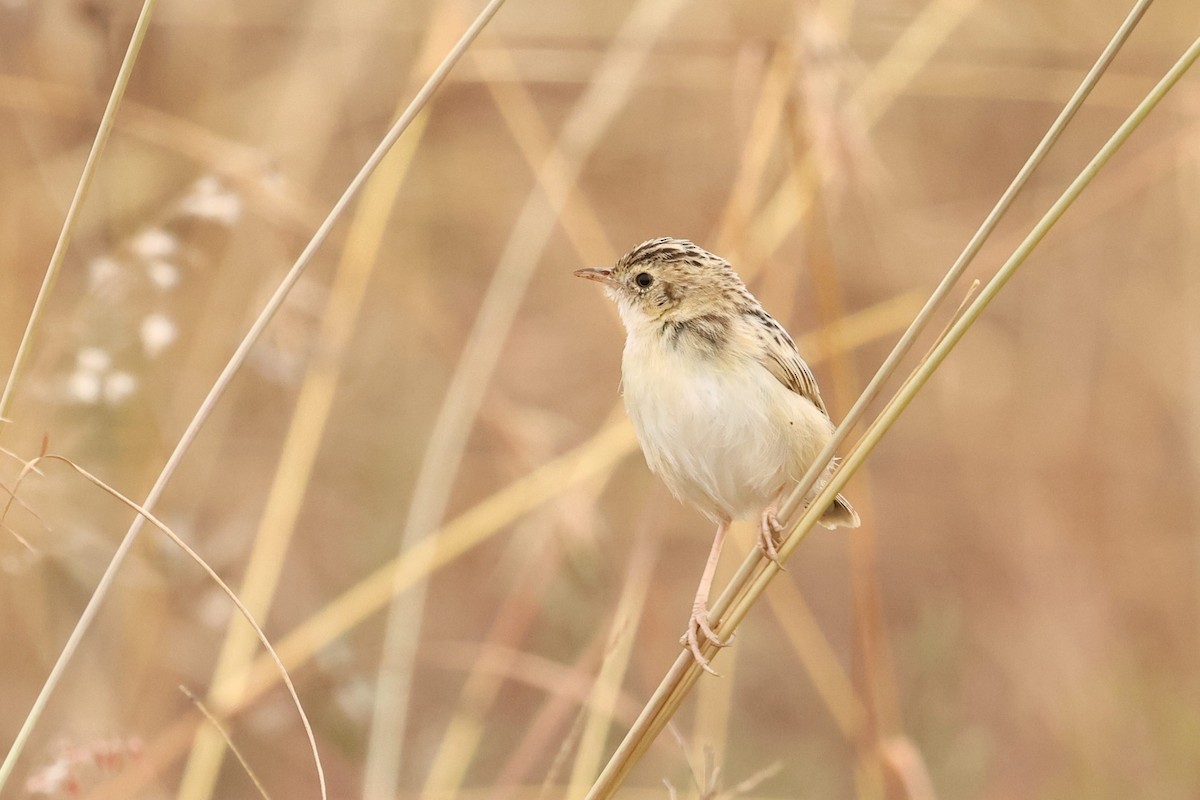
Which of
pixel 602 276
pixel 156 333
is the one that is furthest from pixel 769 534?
pixel 156 333

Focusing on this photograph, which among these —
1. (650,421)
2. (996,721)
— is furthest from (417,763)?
(996,721)

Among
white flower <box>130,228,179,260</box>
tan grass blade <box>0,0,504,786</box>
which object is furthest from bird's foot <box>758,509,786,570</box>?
white flower <box>130,228,179,260</box>

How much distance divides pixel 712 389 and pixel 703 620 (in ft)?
1.82

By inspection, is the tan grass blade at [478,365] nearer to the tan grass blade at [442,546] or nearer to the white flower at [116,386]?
the tan grass blade at [442,546]

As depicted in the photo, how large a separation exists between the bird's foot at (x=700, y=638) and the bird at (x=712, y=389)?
1cm

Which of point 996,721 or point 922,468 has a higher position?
A: point 922,468

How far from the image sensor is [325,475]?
5.62m

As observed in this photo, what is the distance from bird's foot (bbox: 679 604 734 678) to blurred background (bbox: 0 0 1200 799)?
17 cm

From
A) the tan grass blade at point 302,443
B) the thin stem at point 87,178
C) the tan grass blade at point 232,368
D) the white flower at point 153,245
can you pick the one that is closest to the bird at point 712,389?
the tan grass blade at point 302,443

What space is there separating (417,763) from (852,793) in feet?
5.83

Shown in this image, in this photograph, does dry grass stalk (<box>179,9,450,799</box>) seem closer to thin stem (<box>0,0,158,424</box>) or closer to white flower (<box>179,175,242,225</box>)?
white flower (<box>179,175,242,225</box>)

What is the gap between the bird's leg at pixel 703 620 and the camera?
7.32ft

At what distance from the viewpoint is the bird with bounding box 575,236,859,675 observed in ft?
9.95

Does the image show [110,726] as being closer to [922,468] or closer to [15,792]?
[15,792]
